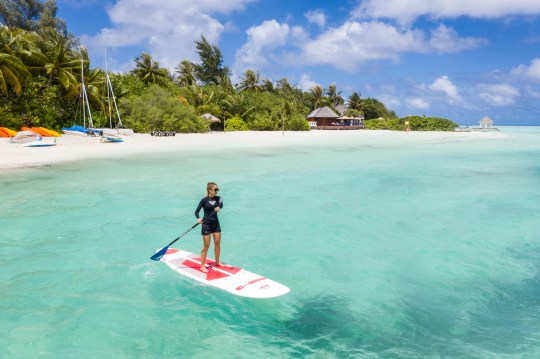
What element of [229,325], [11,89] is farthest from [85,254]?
[11,89]

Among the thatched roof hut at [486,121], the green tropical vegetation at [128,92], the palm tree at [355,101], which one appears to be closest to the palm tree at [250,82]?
the green tropical vegetation at [128,92]

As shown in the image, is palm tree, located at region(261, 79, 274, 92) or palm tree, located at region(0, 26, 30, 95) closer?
palm tree, located at region(0, 26, 30, 95)

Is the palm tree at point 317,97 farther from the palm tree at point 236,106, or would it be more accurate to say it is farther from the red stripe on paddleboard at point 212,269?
the red stripe on paddleboard at point 212,269

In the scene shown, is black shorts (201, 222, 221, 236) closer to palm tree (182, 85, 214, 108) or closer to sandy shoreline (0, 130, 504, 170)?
sandy shoreline (0, 130, 504, 170)

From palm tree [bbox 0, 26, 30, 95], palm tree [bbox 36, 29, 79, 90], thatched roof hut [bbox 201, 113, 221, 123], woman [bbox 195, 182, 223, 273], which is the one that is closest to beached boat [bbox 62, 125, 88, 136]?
palm tree [bbox 36, 29, 79, 90]

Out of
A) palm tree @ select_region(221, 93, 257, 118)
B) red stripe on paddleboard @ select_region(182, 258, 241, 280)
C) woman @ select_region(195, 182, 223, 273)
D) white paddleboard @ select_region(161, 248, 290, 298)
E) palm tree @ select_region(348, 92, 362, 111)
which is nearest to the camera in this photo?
white paddleboard @ select_region(161, 248, 290, 298)

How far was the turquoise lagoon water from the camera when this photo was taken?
597cm

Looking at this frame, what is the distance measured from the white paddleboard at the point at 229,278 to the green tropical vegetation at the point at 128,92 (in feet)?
104

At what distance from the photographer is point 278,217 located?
1348 cm

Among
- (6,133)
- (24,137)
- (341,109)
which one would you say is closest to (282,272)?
(24,137)

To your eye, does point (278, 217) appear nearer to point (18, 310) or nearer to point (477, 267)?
point (477, 267)

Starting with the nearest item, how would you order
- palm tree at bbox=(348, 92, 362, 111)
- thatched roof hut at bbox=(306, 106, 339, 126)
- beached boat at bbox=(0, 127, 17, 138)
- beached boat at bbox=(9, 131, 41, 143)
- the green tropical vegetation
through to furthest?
beached boat at bbox=(9, 131, 41, 143) < beached boat at bbox=(0, 127, 17, 138) < the green tropical vegetation < thatched roof hut at bbox=(306, 106, 339, 126) < palm tree at bbox=(348, 92, 362, 111)

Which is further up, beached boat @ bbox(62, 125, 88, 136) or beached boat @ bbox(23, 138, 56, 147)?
beached boat @ bbox(62, 125, 88, 136)

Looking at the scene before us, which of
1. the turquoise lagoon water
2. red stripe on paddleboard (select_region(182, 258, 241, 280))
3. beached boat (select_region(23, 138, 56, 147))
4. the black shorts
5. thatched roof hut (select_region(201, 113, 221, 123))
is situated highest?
thatched roof hut (select_region(201, 113, 221, 123))
